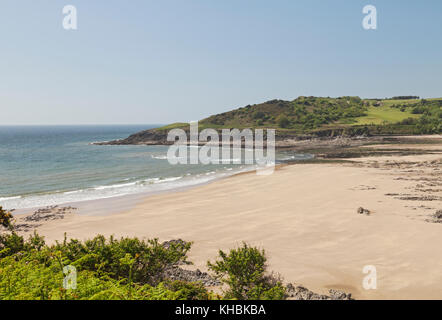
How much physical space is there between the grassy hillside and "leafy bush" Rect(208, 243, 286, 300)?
81930 millimetres

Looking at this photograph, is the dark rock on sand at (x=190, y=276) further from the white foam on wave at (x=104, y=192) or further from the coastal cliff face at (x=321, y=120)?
the coastal cliff face at (x=321, y=120)

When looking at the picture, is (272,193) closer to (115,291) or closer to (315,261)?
(315,261)

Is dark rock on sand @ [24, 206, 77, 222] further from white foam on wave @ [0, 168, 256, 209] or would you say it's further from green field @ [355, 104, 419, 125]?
green field @ [355, 104, 419, 125]

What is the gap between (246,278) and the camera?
708 centimetres

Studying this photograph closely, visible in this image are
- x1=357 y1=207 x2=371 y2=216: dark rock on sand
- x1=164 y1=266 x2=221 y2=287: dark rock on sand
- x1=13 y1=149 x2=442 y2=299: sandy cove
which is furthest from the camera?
x1=357 y1=207 x2=371 y2=216: dark rock on sand

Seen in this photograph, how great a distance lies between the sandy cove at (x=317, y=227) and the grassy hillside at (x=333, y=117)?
67501 mm

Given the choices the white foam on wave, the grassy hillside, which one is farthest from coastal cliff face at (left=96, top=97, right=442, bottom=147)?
the white foam on wave

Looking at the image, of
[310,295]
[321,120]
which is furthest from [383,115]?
[310,295]

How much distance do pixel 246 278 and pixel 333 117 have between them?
107028 mm

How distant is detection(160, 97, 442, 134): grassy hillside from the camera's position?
84750 mm

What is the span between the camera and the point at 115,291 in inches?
174

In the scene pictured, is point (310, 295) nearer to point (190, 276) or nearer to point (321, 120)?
point (190, 276)

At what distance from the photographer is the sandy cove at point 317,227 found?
331 inches

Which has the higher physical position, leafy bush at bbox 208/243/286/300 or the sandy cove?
leafy bush at bbox 208/243/286/300
